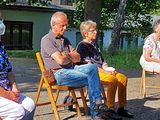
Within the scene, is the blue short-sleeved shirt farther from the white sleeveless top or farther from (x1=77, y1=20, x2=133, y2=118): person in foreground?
the white sleeveless top

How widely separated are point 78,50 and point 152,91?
3.35 metres

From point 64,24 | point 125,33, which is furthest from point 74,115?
point 125,33

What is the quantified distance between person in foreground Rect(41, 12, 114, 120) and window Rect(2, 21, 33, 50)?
2553 centimetres

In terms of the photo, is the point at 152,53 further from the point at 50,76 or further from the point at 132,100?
the point at 50,76

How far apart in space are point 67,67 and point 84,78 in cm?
37

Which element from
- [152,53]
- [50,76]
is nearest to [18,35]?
[152,53]

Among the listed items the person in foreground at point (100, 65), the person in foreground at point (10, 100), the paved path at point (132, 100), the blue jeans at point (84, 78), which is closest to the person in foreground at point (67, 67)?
the blue jeans at point (84, 78)

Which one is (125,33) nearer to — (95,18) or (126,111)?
(95,18)

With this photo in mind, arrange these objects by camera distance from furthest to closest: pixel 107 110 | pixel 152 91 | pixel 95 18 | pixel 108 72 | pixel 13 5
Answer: pixel 13 5, pixel 95 18, pixel 152 91, pixel 108 72, pixel 107 110

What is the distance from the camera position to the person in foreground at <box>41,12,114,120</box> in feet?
19.4

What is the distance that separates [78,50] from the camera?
673cm

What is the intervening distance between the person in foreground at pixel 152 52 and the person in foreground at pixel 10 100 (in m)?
3.59

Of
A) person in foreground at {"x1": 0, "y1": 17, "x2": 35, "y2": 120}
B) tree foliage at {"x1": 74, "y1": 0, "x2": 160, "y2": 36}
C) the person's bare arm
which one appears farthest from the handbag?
tree foliage at {"x1": 74, "y1": 0, "x2": 160, "y2": 36}

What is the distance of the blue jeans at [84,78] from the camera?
5.88 m
